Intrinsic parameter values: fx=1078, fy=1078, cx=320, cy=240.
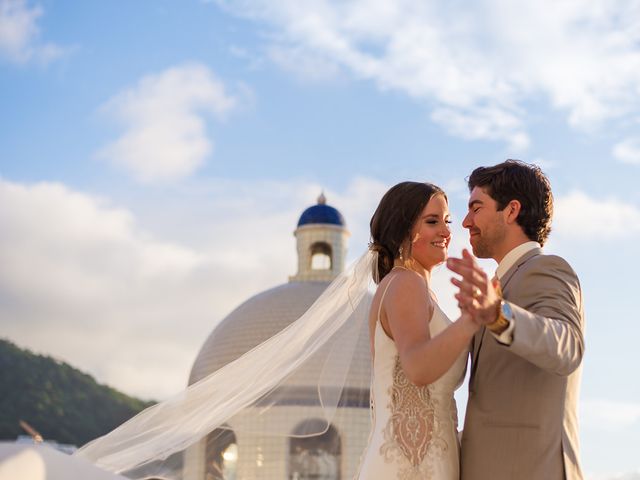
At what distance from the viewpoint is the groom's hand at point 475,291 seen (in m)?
3.75

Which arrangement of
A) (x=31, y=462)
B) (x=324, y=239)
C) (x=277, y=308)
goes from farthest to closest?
(x=324, y=239) → (x=277, y=308) → (x=31, y=462)

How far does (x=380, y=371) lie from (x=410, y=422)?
28cm

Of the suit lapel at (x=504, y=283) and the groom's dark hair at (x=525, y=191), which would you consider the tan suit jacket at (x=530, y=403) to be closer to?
the suit lapel at (x=504, y=283)

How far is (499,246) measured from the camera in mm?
→ 4891

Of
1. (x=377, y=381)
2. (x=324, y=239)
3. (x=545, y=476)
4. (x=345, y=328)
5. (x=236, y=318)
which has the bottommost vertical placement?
(x=545, y=476)

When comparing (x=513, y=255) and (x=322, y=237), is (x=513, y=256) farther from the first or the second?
(x=322, y=237)

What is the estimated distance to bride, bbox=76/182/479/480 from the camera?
15.5 feet

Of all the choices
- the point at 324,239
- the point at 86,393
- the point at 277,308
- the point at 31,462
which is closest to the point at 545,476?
the point at 31,462

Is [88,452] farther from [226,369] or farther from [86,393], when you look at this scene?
[86,393]

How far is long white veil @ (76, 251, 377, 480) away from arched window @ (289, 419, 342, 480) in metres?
29.1

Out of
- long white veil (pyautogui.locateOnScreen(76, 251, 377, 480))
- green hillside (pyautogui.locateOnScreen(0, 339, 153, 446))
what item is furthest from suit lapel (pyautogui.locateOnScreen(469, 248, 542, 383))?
green hillside (pyautogui.locateOnScreen(0, 339, 153, 446))

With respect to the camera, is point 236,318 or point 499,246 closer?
point 499,246

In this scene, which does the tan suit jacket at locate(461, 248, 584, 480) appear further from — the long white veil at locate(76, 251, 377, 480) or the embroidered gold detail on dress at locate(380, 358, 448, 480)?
the long white veil at locate(76, 251, 377, 480)

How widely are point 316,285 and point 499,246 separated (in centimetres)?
3644
